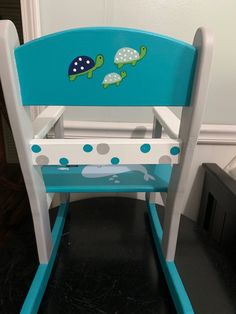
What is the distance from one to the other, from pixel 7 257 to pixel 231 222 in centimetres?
62

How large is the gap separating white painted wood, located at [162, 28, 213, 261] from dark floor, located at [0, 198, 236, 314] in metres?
0.09

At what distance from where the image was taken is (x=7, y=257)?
0.68 metres

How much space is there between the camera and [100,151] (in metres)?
0.49

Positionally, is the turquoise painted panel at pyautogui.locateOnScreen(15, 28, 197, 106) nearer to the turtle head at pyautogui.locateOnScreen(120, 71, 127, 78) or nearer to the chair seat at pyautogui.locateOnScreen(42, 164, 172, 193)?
the turtle head at pyautogui.locateOnScreen(120, 71, 127, 78)

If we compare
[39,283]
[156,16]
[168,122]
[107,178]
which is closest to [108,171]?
[107,178]

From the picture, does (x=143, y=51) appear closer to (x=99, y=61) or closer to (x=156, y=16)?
(x=99, y=61)

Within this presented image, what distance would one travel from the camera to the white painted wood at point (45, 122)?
55 cm

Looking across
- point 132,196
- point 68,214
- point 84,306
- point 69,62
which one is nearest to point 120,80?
point 69,62

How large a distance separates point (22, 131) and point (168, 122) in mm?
339

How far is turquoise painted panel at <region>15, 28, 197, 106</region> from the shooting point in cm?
39

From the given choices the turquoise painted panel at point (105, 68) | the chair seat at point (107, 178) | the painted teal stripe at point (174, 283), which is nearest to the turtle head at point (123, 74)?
the turquoise painted panel at point (105, 68)

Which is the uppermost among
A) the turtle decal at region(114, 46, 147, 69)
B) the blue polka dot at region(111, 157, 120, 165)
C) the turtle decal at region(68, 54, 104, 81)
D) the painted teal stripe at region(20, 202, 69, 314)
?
the turtle decal at region(114, 46, 147, 69)

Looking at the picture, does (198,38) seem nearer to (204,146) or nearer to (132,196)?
(204,146)

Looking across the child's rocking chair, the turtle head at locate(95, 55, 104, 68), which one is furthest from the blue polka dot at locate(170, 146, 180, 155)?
the turtle head at locate(95, 55, 104, 68)
